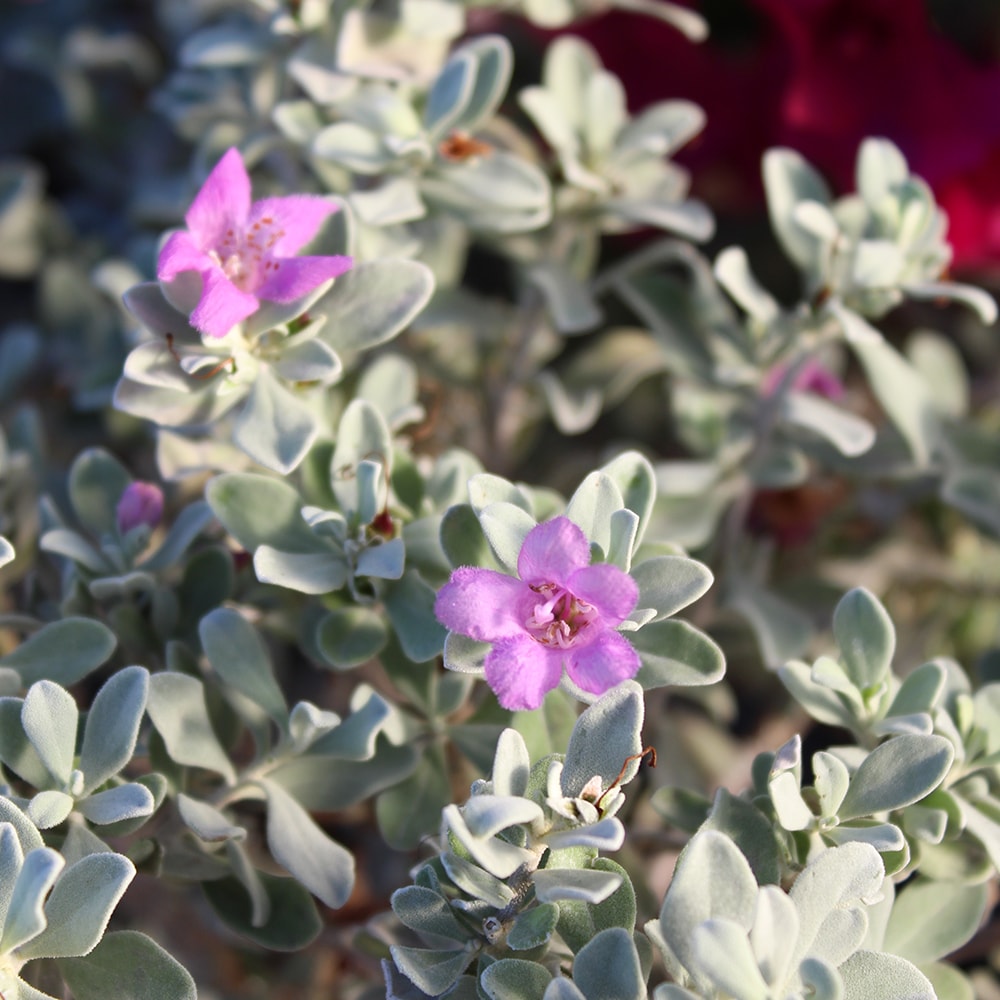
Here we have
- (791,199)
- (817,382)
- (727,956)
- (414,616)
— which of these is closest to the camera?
(727,956)

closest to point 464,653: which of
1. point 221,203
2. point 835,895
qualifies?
point 835,895

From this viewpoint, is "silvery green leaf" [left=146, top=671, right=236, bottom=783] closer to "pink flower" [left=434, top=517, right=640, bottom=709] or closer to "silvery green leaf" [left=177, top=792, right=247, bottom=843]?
"silvery green leaf" [left=177, top=792, right=247, bottom=843]

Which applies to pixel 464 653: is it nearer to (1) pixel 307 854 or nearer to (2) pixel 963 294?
(1) pixel 307 854

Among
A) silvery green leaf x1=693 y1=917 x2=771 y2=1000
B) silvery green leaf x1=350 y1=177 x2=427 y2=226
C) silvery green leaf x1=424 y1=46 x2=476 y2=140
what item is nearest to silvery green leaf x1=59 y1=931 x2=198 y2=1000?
silvery green leaf x1=693 y1=917 x2=771 y2=1000

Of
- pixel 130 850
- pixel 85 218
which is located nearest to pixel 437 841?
pixel 130 850

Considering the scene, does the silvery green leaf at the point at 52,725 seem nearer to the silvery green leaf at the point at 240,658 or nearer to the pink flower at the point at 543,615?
the silvery green leaf at the point at 240,658

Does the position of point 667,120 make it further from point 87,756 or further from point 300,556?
point 87,756
